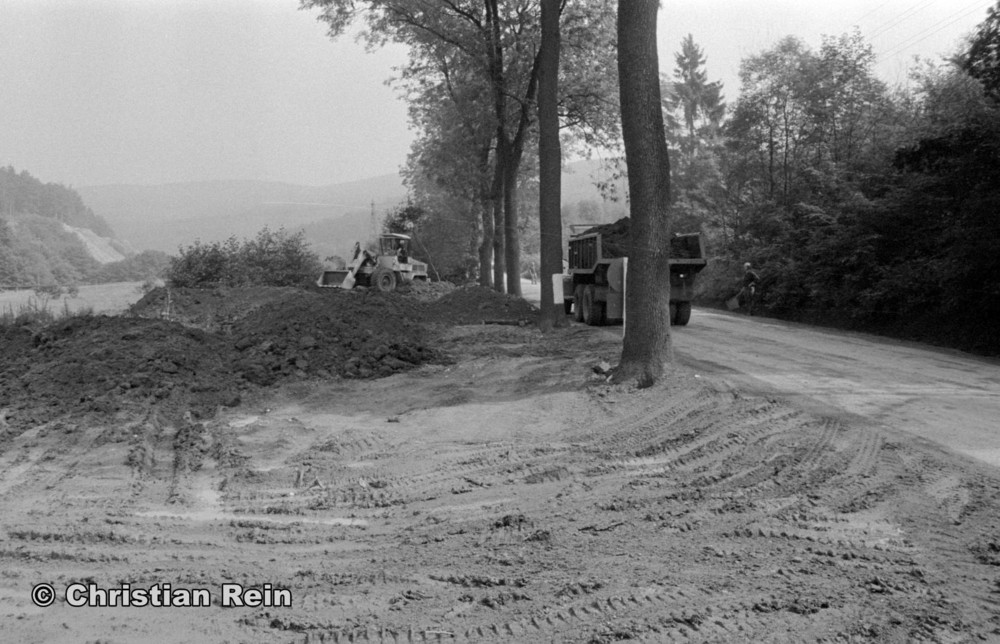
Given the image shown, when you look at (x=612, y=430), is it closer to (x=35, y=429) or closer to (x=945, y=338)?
(x=35, y=429)

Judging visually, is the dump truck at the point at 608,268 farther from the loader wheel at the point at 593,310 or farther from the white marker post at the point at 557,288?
the white marker post at the point at 557,288

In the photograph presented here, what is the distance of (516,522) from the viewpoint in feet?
17.4

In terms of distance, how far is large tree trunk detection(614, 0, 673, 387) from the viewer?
32.1 ft

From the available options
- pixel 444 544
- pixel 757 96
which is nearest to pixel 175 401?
pixel 444 544

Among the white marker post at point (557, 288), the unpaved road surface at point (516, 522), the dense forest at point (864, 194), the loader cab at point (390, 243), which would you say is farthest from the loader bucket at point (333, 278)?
the unpaved road surface at point (516, 522)

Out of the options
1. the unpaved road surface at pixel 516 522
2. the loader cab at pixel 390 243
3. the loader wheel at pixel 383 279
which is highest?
the loader cab at pixel 390 243

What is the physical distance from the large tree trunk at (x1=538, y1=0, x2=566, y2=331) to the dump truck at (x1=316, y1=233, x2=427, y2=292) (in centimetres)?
1747

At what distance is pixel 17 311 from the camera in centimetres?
2292

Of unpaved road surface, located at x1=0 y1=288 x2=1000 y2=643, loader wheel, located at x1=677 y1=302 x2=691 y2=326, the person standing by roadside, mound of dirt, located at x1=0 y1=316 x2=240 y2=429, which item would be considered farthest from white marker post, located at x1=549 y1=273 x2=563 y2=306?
the person standing by roadside

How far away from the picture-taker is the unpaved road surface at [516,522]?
12.4 ft

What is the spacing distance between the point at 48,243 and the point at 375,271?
2763cm

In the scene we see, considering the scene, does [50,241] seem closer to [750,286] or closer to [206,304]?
[206,304]

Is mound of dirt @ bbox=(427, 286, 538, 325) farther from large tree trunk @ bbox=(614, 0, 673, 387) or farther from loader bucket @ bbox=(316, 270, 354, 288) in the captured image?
loader bucket @ bbox=(316, 270, 354, 288)

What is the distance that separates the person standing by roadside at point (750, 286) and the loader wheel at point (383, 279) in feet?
50.1
